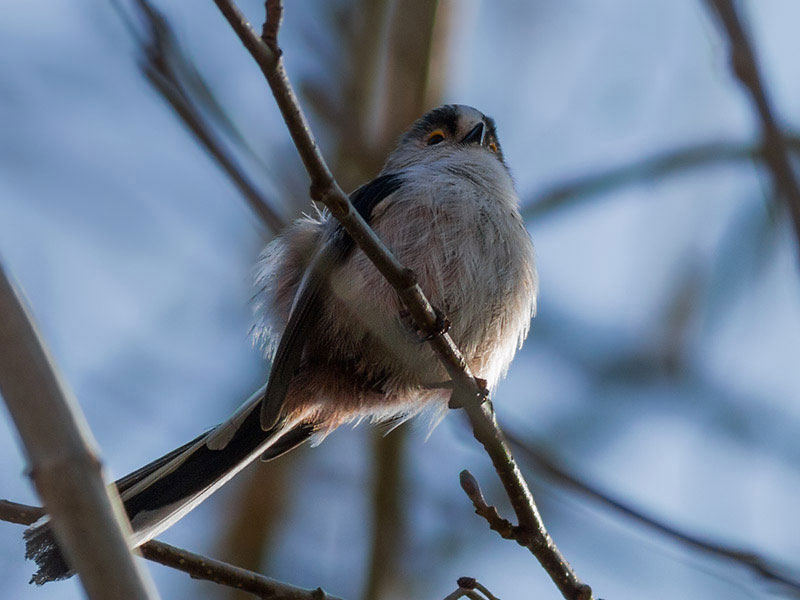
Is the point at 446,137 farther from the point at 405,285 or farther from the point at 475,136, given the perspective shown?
the point at 405,285

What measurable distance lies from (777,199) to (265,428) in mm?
2007

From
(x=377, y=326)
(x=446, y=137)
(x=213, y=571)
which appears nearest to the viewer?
(x=213, y=571)

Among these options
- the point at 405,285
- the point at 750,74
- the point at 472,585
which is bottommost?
the point at 472,585

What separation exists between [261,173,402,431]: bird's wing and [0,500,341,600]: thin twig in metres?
0.65

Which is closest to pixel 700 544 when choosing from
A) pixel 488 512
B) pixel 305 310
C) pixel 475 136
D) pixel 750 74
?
pixel 488 512

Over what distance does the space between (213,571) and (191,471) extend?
2.44ft

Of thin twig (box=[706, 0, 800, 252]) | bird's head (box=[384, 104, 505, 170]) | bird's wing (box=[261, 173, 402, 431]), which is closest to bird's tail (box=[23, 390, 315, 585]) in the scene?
bird's wing (box=[261, 173, 402, 431])

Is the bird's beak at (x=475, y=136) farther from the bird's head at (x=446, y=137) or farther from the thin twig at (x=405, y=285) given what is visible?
the thin twig at (x=405, y=285)

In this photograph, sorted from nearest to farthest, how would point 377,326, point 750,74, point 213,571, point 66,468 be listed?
point 66,468, point 750,74, point 213,571, point 377,326

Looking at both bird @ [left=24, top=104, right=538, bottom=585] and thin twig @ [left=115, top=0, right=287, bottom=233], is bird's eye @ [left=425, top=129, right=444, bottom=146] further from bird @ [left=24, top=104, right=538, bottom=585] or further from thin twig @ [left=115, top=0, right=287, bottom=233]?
thin twig @ [left=115, top=0, right=287, bottom=233]

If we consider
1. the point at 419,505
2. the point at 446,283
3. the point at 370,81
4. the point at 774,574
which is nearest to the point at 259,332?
the point at 446,283

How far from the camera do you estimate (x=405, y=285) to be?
2234 millimetres

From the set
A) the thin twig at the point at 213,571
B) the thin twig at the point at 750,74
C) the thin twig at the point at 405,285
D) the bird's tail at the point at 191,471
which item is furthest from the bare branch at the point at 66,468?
the bird's tail at the point at 191,471

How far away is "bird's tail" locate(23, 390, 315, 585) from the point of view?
296 centimetres
